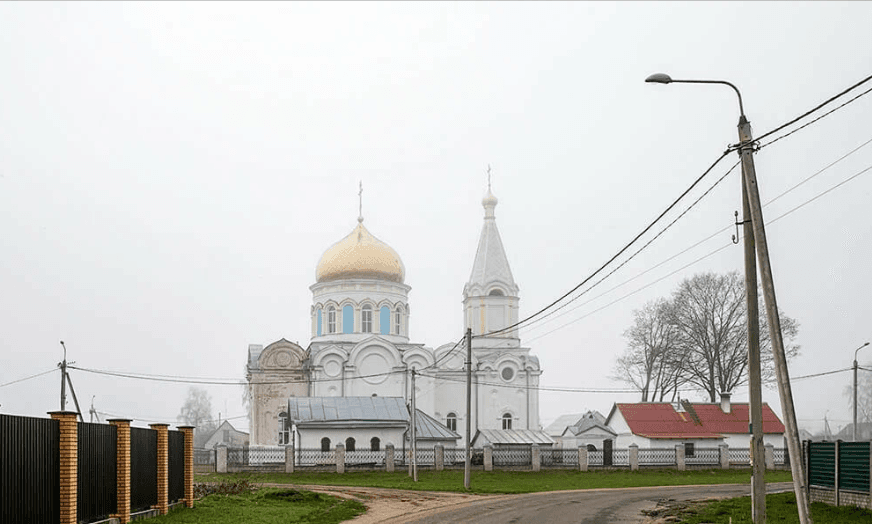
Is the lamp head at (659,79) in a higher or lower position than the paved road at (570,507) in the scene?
higher

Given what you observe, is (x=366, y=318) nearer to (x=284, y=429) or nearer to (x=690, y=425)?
(x=284, y=429)

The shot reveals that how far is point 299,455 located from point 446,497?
17.8 m

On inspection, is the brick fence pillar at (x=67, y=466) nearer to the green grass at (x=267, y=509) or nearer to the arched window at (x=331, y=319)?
the green grass at (x=267, y=509)

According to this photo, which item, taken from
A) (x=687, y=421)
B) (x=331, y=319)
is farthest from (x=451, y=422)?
(x=687, y=421)

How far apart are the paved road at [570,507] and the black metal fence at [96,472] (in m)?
5.49

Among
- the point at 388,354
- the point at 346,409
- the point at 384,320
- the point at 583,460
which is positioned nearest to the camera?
the point at 583,460

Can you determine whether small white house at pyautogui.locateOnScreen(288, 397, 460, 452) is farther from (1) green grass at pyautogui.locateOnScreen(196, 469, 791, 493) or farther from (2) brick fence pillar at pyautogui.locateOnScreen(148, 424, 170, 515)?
(2) brick fence pillar at pyautogui.locateOnScreen(148, 424, 170, 515)

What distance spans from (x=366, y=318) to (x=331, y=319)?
7.01 feet

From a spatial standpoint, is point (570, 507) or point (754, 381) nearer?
point (754, 381)

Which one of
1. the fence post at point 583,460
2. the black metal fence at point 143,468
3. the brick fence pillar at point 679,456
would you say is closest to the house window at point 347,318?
the fence post at point 583,460

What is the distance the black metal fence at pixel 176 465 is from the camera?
2036 cm

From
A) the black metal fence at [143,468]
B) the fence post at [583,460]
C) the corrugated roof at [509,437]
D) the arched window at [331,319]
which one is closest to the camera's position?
the black metal fence at [143,468]

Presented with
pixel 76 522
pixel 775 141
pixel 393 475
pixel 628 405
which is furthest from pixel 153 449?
pixel 628 405

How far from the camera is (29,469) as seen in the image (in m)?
13.4
